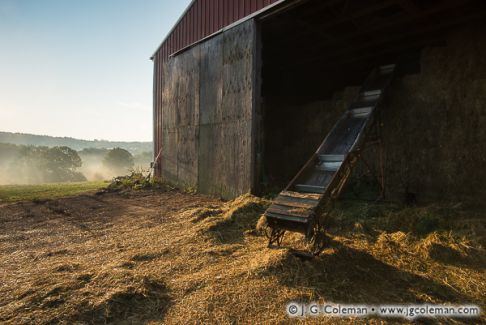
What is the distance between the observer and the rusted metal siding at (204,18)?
851cm

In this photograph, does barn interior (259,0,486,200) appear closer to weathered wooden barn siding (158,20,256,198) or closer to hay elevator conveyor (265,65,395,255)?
weathered wooden barn siding (158,20,256,198)

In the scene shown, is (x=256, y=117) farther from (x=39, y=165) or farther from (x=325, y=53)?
(x=39, y=165)

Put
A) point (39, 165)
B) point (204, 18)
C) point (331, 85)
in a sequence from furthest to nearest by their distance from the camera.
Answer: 1. point (39, 165)
2. point (331, 85)
3. point (204, 18)

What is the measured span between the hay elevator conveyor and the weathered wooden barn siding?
2620 mm

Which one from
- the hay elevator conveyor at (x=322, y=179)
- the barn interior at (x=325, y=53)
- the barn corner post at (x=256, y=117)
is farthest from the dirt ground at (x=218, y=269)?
the barn interior at (x=325, y=53)

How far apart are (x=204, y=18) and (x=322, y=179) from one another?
773 centimetres

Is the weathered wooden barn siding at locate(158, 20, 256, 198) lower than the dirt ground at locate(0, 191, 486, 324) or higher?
higher

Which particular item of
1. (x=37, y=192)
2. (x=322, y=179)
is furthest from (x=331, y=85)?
(x=37, y=192)

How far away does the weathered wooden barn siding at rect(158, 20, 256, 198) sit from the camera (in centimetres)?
849

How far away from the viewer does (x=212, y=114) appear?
389 inches

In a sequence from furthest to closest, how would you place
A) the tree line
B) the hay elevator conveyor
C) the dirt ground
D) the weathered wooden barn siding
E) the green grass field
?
the tree line → the green grass field → the weathered wooden barn siding → the hay elevator conveyor → the dirt ground

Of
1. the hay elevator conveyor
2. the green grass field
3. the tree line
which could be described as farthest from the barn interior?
the tree line

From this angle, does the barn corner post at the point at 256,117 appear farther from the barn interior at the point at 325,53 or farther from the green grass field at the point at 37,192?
the green grass field at the point at 37,192

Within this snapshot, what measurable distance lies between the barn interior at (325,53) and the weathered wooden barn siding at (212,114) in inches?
27.9
